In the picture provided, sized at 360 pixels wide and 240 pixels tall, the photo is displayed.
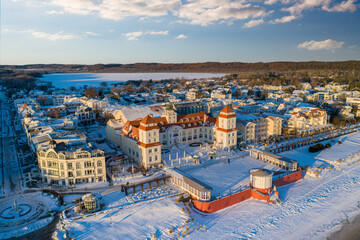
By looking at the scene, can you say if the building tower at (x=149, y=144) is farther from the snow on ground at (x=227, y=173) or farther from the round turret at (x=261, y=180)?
the round turret at (x=261, y=180)

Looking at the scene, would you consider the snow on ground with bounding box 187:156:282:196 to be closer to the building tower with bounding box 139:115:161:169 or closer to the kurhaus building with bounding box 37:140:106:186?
the building tower with bounding box 139:115:161:169

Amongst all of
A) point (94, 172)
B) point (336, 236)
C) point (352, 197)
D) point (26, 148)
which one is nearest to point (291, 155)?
point (352, 197)

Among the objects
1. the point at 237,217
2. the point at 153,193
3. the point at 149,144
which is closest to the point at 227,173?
the point at 237,217

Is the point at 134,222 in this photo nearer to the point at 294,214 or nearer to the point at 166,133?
the point at 294,214

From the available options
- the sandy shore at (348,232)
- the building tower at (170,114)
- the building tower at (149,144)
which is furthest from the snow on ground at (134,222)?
the building tower at (170,114)

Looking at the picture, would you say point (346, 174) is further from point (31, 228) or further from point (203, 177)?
point (31, 228)

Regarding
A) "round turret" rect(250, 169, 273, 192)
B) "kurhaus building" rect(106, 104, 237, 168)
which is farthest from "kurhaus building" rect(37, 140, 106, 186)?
"round turret" rect(250, 169, 273, 192)
